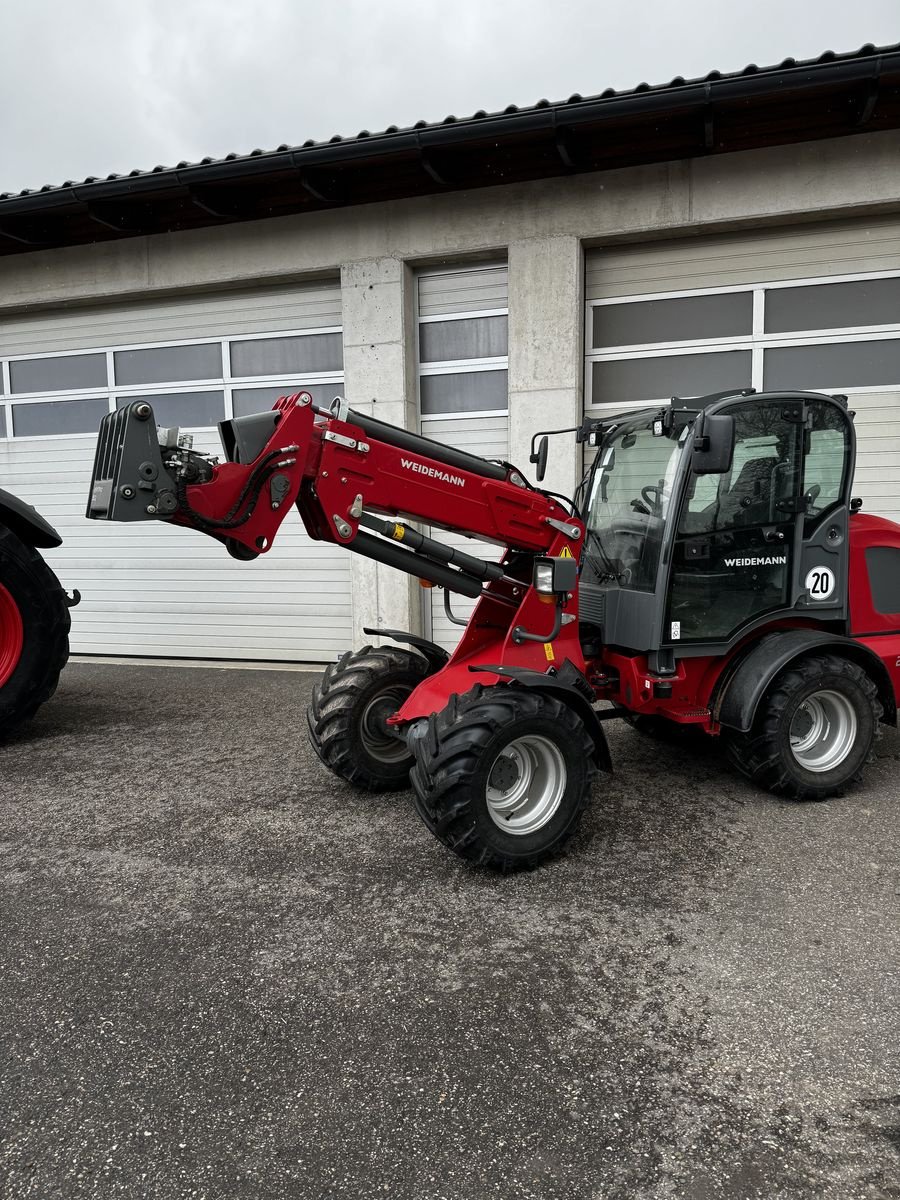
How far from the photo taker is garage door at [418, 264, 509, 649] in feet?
24.8

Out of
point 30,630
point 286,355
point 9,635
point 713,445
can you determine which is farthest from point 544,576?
point 286,355

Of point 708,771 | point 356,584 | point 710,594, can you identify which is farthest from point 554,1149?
point 356,584

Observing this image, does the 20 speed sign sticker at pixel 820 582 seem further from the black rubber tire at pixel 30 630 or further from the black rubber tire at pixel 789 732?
the black rubber tire at pixel 30 630

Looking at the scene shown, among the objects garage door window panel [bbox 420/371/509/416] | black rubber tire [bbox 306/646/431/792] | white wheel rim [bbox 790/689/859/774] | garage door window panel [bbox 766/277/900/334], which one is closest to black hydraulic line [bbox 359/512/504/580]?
black rubber tire [bbox 306/646/431/792]

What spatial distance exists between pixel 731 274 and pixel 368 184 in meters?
3.41

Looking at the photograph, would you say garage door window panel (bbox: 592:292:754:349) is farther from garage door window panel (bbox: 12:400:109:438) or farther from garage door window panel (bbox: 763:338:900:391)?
garage door window panel (bbox: 12:400:109:438)

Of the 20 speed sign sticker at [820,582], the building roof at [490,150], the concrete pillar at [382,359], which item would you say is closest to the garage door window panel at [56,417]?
the building roof at [490,150]

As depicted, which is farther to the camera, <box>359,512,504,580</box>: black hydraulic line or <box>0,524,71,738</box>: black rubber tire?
<box>0,524,71,738</box>: black rubber tire

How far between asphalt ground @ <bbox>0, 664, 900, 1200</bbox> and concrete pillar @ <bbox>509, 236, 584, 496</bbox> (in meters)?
3.85

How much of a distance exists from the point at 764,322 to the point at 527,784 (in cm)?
532

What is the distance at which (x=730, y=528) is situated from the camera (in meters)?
4.09

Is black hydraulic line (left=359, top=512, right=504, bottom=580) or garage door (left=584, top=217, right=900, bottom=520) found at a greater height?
garage door (left=584, top=217, right=900, bottom=520)

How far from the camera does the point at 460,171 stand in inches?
280

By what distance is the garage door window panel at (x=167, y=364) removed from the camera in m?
8.30
